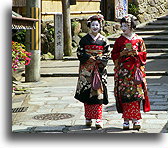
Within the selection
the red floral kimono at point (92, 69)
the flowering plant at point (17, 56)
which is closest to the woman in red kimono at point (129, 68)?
the red floral kimono at point (92, 69)

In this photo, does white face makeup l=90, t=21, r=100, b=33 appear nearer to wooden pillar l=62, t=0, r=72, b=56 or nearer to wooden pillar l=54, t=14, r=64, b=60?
wooden pillar l=54, t=14, r=64, b=60

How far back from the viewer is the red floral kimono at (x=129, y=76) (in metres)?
7.33

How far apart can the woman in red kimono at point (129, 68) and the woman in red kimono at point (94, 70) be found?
0.21 meters

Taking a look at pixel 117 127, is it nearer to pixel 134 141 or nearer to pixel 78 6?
pixel 134 141

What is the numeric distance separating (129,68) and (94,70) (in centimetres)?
51

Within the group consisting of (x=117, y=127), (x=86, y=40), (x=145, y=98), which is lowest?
(x=117, y=127)

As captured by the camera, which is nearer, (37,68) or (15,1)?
(37,68)

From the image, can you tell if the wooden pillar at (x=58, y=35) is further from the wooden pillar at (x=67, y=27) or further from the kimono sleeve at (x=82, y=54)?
the kimono sleeve at (x=82, y=54)

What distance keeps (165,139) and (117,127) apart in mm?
1512

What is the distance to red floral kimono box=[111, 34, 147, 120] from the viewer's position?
7.33 m

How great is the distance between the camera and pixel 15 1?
16.4 meters

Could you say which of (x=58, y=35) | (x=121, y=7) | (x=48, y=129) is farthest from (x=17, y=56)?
(x=121, y=7)

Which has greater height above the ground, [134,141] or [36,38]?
[36,38]

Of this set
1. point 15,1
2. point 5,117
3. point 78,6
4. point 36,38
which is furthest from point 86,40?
point 78,6
